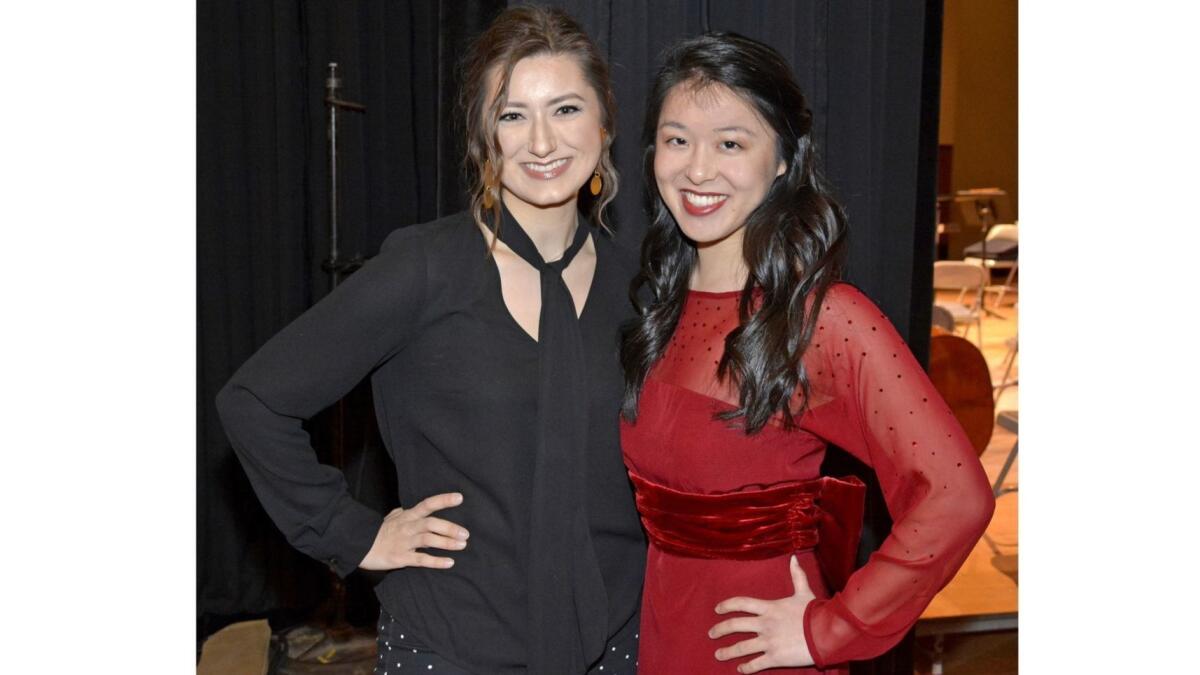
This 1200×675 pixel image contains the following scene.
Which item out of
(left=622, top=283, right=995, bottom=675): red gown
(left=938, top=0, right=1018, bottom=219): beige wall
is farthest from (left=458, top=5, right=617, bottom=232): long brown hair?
(left=938, top=0, right=1018, bottom=219): beige wall

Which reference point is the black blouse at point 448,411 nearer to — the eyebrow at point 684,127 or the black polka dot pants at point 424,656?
the black polka dot pants at point 424,656

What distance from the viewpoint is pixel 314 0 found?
14.0 feet

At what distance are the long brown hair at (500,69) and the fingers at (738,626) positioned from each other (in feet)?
2.30

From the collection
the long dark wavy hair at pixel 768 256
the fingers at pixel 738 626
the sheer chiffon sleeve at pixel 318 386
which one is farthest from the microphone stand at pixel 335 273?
the fingers at pixel 738 626

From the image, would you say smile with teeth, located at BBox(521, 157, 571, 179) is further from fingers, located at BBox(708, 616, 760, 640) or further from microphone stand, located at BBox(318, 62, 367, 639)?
microphone stand, located at BBox(318, 62, 367, 639)

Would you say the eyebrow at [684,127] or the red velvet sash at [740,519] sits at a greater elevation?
the eyebrow at [684,127]

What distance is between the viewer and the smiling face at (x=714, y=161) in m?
1.90

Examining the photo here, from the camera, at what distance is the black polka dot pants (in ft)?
6.13

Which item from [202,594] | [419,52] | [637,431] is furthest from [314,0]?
[637,431]

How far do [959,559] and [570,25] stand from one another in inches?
39.2

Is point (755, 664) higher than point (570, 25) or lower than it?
lower

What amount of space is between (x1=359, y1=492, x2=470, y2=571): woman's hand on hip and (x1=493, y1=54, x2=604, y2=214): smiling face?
499mm

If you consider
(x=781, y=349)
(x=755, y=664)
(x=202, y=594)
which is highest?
(x=781, y=349)

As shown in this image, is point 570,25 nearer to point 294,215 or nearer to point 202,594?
point 294,215
